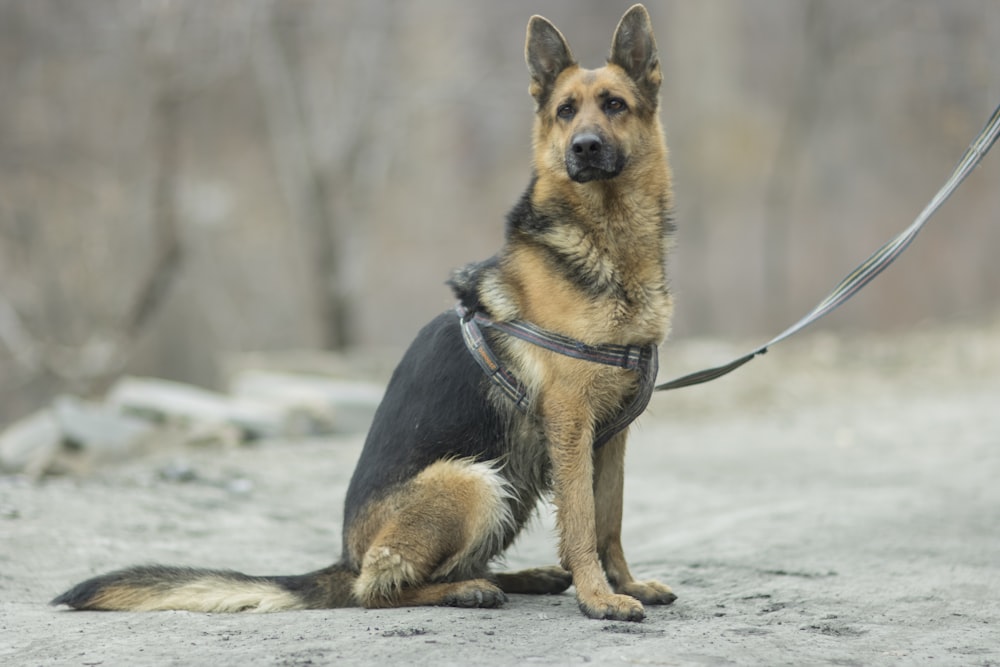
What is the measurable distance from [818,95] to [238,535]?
16.1 m

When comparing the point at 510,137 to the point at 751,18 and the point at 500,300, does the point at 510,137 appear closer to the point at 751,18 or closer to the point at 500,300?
the point at 751,18

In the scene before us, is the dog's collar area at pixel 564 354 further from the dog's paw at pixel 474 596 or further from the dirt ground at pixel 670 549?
the dog's paw at pixel 474 596

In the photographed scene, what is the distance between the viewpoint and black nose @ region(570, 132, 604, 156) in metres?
3.99

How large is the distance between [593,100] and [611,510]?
169 centimetres

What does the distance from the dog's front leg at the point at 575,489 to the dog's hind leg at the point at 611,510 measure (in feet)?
1.03

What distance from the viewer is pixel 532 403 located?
4.02m

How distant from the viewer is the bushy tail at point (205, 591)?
13.2 feet

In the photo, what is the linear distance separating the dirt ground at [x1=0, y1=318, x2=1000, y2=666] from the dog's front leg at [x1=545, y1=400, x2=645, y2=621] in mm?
204

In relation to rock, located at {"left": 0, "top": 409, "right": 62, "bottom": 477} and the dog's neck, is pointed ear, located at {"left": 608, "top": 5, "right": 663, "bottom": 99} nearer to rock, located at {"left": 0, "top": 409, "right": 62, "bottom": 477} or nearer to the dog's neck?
the dog's neck

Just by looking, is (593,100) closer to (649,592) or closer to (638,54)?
(638,54)

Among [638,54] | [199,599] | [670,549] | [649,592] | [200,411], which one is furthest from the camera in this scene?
[200,411]

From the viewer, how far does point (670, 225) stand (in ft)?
14.0

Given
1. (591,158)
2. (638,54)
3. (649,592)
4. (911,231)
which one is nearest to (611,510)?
(649,592)

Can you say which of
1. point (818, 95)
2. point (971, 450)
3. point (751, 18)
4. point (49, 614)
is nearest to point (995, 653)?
point (49, 614)
